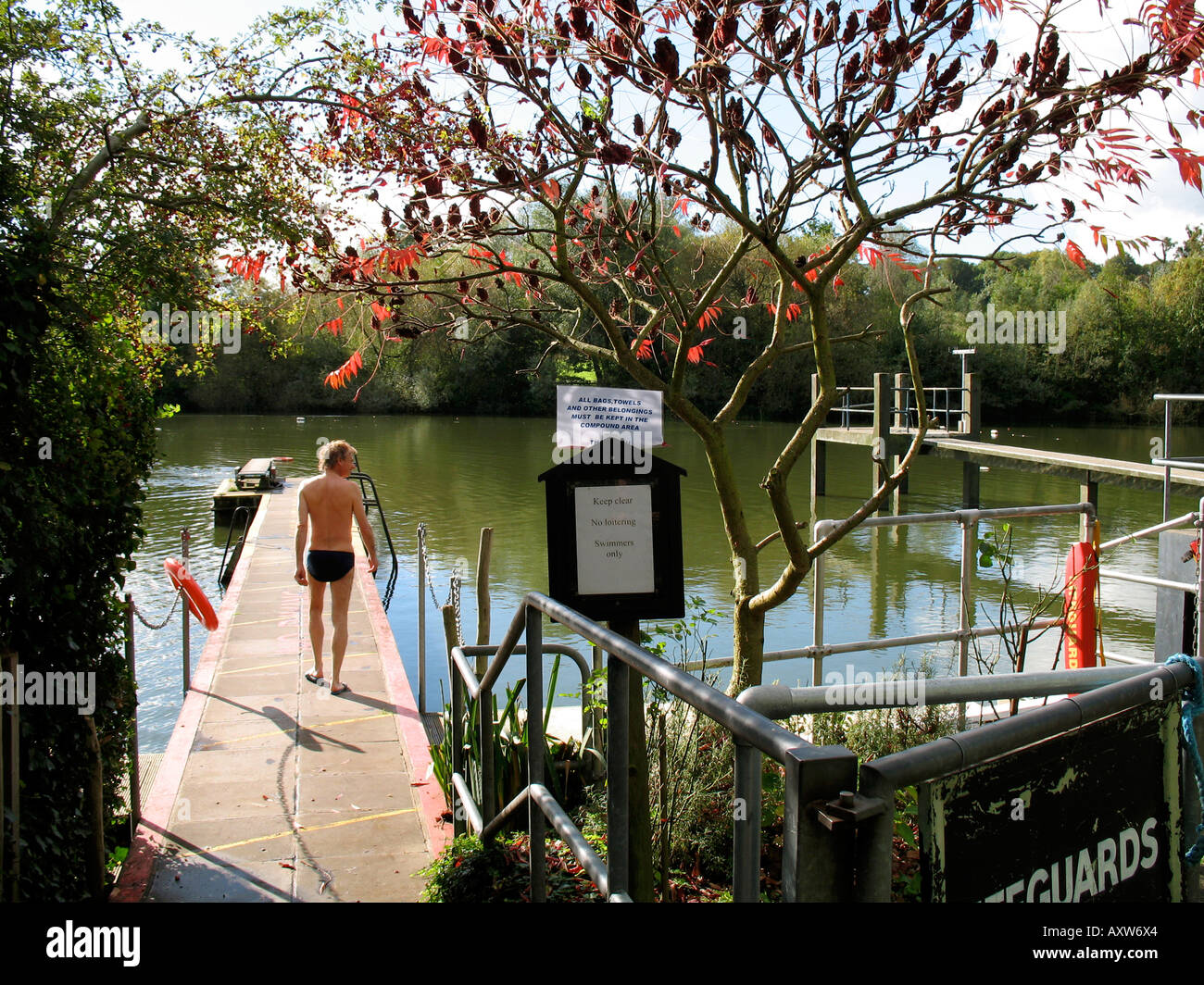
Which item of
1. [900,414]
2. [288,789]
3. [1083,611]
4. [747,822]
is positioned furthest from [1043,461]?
[747,822]

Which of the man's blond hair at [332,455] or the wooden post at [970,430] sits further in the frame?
the wooden post at [970,430]

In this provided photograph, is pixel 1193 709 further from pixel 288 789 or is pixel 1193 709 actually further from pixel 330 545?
pixel 330 545

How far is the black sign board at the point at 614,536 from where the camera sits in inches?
116

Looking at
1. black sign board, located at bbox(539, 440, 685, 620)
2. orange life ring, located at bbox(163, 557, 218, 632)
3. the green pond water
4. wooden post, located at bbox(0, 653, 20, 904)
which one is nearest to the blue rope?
black sign board, located at bbox(539, 440, 685, 620)

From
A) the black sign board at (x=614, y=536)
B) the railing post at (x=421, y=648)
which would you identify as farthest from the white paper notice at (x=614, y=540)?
the railing post at (x=421, y=648)

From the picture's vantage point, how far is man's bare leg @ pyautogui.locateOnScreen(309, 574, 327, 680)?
6.64 metres

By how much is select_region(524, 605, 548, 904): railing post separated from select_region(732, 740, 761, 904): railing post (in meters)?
1.36

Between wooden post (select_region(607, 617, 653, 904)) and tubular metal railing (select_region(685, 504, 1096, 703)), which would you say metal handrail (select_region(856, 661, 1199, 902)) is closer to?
wooden post (select_region(607, 617, 653, 904))

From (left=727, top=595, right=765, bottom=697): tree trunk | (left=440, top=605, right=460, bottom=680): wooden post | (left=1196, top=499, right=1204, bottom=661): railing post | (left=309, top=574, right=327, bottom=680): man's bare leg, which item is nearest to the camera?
(left=727, top=595, right=765, bottom=697): tree trunk

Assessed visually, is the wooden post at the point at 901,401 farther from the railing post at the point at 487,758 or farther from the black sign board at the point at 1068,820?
the black sign board at the point at 1068,820

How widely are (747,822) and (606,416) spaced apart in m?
1.67

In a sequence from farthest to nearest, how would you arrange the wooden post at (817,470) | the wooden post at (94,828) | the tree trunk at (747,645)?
the wooden post at (817,470) → the tree trunk at (747,645) → the wooden post at (94,828)

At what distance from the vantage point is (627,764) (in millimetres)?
2197
